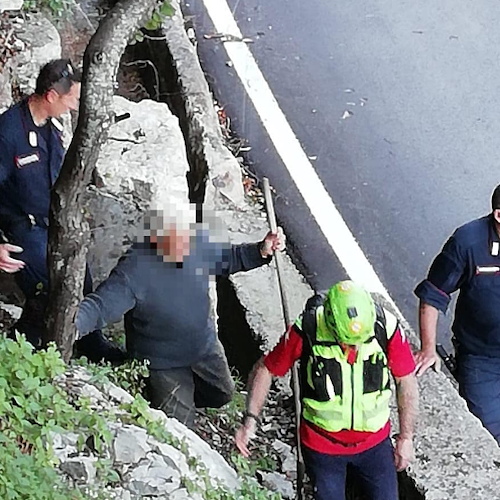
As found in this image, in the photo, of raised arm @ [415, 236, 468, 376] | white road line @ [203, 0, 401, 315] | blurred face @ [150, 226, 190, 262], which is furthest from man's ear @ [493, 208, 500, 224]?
white road line @ [203, 0, 401, 315]

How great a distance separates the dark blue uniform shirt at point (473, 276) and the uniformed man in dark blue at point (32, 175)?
1665 mm

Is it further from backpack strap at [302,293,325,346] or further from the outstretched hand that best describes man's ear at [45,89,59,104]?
the outstretched hand

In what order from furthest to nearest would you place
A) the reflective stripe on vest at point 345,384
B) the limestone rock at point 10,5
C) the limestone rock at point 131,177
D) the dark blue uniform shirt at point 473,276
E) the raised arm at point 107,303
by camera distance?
1. the limestone rock at point 10,5
2. the limestone rock at point 131,177
3. the dark blue uniform shirt at point 473,276
4. the raised arm at point 107,303
5. the reflective stripe on vest at point 345,384

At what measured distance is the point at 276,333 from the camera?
5367mm

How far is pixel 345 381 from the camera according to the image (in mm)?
4105

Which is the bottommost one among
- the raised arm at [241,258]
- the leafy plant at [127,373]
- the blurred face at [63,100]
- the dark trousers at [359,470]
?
the dark trousers at [359,470]

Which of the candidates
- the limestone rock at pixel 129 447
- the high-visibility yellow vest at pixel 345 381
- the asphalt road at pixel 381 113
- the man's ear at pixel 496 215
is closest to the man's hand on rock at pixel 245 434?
the high-visibility yellow vest at pixel 345 381

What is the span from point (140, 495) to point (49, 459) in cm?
37

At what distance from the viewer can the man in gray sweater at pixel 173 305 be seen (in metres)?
4.36

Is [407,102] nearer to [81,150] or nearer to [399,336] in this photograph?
[399,336]

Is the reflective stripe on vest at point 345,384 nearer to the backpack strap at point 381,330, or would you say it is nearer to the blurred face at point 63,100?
the backpack strap at point 381,330

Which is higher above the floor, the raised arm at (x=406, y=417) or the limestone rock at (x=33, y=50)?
the limestone rock at (x=33, y=50)

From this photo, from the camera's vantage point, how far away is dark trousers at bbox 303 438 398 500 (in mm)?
4301

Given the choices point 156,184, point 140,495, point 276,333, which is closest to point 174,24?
point 156,184
